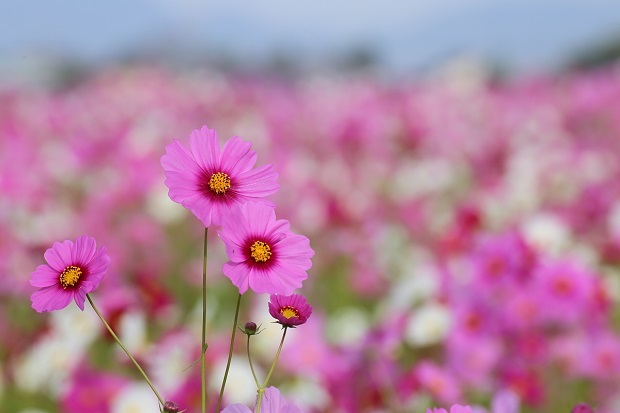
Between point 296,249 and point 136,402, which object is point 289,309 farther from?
point 136,402

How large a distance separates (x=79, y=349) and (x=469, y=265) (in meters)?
0.85

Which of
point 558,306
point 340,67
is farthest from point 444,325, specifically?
point 340,67

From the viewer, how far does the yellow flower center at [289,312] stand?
0.76 meters

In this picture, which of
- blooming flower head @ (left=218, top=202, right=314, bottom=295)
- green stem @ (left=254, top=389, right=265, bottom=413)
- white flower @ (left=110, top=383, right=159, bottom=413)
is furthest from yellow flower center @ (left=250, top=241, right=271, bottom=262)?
white flower @ (left=110, top=383, right=159, bottom=413)

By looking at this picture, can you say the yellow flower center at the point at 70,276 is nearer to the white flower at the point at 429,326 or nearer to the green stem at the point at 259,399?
the green stem at the point at 259,399

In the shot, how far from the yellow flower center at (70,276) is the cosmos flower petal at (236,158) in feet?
0.52

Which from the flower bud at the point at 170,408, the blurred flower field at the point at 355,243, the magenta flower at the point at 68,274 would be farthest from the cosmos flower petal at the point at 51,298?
the blurred flower field at the point at 355,243

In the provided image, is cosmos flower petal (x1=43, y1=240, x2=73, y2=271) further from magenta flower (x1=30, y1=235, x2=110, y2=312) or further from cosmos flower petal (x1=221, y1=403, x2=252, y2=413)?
cosmos flower petal (x1=221, y1=403, x2=252, y2=413)

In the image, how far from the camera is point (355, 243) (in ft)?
11.7

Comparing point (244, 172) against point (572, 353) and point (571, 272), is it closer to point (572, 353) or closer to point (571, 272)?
point (571, 272)

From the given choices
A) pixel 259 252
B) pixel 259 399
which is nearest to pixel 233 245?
pixel 259 252

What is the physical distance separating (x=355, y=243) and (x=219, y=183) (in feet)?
9.18

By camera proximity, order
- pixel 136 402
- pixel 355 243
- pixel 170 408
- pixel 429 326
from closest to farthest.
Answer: pixel 170 408
pixel 136 402
pixel 429 326
pixel 355 243

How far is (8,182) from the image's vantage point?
134 inches
